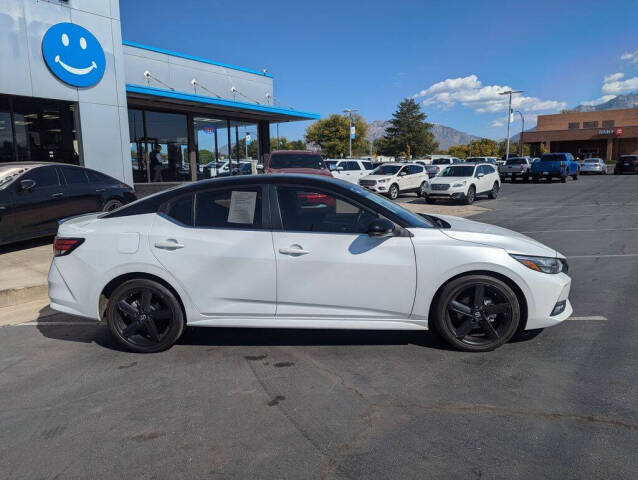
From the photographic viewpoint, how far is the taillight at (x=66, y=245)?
406 centimetres

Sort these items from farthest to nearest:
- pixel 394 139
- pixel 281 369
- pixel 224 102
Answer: pixel 394 139
pixel 224 102
pixel 281 369

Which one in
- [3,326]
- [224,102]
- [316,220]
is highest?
[224,102]

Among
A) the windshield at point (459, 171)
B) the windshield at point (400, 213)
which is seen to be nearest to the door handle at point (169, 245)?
the windshield at point (400, 213)

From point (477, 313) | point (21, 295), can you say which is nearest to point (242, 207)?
point (477, 313)

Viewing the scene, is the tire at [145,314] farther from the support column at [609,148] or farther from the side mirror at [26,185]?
the support column at [609,148]

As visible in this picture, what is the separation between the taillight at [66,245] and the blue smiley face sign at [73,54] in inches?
364

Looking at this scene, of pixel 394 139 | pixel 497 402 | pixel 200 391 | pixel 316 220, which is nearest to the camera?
pixel 497 402

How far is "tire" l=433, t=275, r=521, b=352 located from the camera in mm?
3818

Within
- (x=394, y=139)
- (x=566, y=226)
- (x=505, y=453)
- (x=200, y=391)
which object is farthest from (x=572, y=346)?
(x=394, y=139)

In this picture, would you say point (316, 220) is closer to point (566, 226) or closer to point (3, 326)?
point (3, 326)

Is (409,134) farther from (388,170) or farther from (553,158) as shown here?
(388,170)

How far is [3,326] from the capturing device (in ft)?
16.2

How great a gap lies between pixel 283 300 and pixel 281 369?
565 mm

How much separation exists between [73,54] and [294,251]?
1096 centimetres
